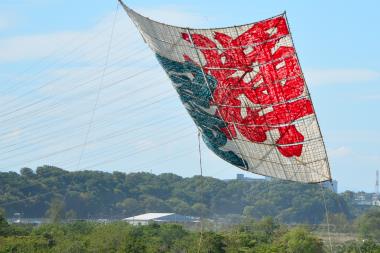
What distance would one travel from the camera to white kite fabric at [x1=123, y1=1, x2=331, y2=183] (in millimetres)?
44344

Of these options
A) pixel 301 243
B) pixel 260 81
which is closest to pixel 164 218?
pixel 301 243

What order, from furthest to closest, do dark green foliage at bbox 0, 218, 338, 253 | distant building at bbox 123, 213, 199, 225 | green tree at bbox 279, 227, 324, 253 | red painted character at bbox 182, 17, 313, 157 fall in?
distant building at bbox 123, 213, 199, 225
green tree at bbox 279, 227, 324, 253
dark green foliage at bbox 0, 218, 338, 253
red painted character at bbox 182, 17, 313, 157

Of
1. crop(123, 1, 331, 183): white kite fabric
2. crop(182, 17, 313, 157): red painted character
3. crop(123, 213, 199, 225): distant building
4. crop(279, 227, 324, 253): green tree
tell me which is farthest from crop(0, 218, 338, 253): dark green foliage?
crop(123, 213, 199, 225): distant building

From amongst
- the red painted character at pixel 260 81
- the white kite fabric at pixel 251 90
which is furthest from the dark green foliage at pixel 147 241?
the red painted character at pixel 260 81

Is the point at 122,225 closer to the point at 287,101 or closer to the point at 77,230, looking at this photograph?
the point at 77,230

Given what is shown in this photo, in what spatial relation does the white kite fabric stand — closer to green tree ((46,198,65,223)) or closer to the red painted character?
the red painted character

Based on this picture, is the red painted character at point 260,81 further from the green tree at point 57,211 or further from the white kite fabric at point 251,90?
the green tree at point 57,211

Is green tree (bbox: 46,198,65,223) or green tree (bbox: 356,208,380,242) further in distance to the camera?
green tree (bbox: 46,198,65,223)

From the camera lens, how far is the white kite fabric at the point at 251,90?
44.3 metres

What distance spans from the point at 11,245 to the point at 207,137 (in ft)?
120

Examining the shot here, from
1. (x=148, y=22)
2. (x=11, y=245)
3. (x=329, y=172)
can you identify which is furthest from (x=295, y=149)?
(x=11, y=245)

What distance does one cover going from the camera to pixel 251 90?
4578 centimetres

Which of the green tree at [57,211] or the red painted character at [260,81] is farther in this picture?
the green tree at [57,211]

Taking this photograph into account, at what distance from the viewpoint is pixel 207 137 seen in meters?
52.0
